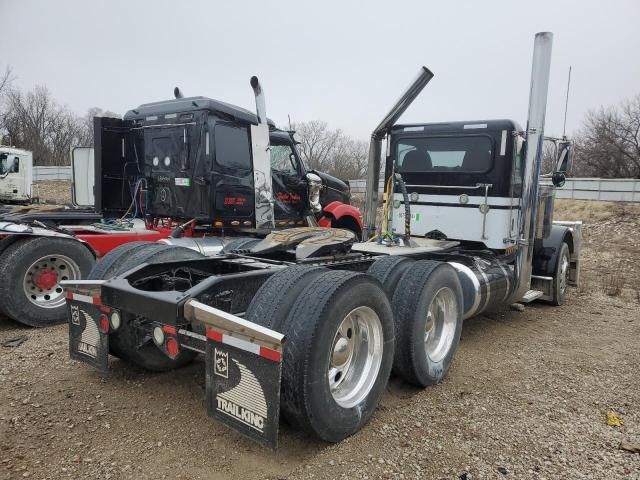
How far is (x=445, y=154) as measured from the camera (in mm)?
6266

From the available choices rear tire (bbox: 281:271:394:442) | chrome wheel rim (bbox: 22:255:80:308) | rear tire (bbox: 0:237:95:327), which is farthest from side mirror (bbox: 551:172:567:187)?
chrome wheel rim (bbox: 22:255:80:308)

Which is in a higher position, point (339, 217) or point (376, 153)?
point (376, 153)

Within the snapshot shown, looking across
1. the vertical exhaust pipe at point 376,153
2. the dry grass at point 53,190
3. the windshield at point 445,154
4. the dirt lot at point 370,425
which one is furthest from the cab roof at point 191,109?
the dry grass at point 53,190

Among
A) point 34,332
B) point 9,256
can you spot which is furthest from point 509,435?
point 9,256

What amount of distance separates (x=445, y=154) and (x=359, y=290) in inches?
147

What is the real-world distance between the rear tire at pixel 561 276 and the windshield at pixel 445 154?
199 cm

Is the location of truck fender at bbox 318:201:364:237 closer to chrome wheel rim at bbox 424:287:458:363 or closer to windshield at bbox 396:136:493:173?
windshield at bbox 396:136:493:173

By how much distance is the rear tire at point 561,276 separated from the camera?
6.93 m

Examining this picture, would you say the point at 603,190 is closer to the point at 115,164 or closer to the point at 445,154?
the point at 445,154

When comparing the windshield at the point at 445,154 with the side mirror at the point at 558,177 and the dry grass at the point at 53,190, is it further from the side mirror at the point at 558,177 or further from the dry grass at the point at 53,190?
the dry grass at the point at 53,190

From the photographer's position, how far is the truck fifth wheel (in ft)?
8.77

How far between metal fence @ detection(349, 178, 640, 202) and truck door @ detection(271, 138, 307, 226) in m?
16.9

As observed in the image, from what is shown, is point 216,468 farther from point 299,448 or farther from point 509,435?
point 509,435

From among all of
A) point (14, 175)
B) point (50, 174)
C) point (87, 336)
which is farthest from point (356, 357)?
point (50, 174)
